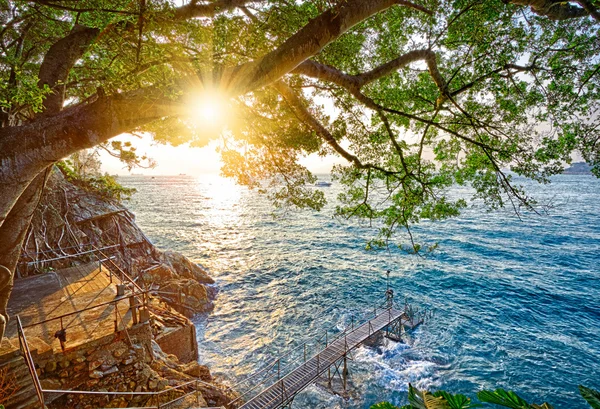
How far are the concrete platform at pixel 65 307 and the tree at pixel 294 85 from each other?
3.96 metres

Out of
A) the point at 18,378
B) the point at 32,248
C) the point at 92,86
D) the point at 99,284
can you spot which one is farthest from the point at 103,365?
the point at 32,248

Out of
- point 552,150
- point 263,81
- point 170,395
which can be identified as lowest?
point 170,395

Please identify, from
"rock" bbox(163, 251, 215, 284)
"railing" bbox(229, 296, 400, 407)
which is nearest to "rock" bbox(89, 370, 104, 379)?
"railing" bbox(229, 296, 400, 407)

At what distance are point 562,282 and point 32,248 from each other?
43.1 metres

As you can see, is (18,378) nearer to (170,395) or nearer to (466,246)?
(170,395)

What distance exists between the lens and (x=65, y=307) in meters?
9.65

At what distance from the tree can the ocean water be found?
2.18m

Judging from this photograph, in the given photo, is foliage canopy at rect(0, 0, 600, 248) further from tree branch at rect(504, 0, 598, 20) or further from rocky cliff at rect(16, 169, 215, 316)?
rocky cliff at rect(16, 169, 215, 316)

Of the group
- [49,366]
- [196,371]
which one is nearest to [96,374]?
[49,366]

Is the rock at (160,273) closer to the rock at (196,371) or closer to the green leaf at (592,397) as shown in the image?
the rock at (196,371)

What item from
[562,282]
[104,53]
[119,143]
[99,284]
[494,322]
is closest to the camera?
[104,53]

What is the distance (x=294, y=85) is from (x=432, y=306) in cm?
2340

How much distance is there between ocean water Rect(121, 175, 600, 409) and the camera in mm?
16031

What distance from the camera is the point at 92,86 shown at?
786 centimetres
